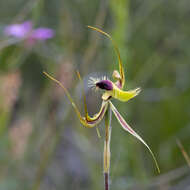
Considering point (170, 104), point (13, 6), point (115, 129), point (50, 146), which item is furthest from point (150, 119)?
point (13, 6)

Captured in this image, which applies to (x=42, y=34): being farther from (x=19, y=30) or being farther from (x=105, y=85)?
(x=105, y=85)

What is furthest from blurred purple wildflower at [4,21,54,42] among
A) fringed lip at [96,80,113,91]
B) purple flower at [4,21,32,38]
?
fringed lip at [96,80,113,91]

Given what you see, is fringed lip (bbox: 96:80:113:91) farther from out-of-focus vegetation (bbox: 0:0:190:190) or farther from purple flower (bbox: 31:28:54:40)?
purple flower (bbox: 31:28:54:40)

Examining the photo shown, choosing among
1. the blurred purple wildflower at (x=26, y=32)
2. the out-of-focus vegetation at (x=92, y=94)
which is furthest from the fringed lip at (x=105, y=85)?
the blurred purple wildflower at (x=26, y=32)

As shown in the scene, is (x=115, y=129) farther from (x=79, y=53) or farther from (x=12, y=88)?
(x=79, y=53)

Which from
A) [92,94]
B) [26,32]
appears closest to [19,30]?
[26,32]

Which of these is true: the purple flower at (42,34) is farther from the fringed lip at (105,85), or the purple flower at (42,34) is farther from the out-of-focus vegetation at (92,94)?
the fringed lip at (105,85)
